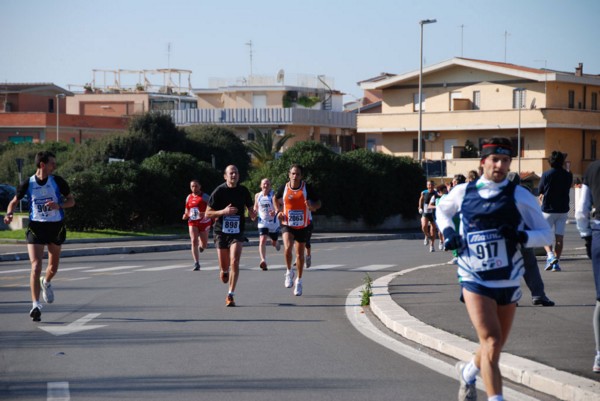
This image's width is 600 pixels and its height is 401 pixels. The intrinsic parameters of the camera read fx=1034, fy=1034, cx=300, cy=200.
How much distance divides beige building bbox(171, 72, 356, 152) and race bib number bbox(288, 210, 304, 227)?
224 ft

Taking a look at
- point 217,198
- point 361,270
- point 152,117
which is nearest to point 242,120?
point 152,117

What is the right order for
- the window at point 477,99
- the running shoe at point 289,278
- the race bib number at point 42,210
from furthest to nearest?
the window at point 477,99 → the running shoe at point 289,278 → the race bib number at point 42,210

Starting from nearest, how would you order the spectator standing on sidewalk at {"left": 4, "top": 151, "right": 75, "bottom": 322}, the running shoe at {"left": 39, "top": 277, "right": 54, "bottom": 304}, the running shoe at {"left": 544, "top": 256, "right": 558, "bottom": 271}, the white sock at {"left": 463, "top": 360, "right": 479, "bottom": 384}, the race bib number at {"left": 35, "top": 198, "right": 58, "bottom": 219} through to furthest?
the white sock at {"left": 463, "top": 360, "right": 479, "bottom": 384}
the spectator standing on sidewalk at {"left": 4, "top": 151, "right": 75, "bottom": 322}
the race bib number at {"left": 35, "top": 198, "right": 58, "bottom": 219}
the running shoe at {"left": 39, "top": 277, "right": 54, "bottom": 304}
the running shoe at {"left": 544, "top": 256, "right": 558, "bottom": 271}

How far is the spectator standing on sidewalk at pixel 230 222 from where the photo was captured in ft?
48.9

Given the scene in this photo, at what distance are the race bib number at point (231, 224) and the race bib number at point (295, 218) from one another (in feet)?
6.62

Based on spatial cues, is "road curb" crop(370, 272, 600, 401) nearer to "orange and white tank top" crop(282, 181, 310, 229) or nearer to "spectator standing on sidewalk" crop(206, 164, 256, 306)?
"spectator standing on sidewalk" crop(206, 164, 256, 306)

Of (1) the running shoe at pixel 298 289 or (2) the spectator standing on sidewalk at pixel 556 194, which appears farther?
(2) the spectator standing on sidewalk at pixel 556 194

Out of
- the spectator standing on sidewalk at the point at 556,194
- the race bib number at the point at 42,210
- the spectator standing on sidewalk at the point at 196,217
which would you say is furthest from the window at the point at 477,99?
the race bib number at the point at 42,210

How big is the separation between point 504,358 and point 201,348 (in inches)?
126

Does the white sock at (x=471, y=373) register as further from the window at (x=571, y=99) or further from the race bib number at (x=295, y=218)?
the window at (x=571, y=99)

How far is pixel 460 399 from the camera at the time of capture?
753cm

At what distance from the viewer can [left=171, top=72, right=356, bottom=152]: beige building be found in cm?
8800

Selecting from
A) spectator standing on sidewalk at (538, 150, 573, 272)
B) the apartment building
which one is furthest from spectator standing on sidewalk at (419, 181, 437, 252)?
the apartment building

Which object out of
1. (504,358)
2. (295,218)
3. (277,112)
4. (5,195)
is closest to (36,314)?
(295,218)
